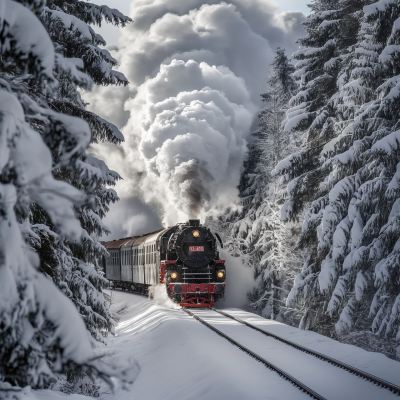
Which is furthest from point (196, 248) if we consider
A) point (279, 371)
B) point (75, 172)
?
point (75, 172)

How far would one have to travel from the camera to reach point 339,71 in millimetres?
19250

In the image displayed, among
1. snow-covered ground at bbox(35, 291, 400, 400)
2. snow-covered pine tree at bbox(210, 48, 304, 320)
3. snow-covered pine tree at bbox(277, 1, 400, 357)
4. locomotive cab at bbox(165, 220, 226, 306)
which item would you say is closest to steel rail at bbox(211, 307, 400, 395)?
snow-covered ground at bbox(35, 291, 400, 400)

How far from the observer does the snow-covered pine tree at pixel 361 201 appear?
13984mm

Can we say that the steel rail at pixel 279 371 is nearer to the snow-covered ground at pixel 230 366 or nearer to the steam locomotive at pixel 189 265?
the snow-covered ground at pixel 230 366

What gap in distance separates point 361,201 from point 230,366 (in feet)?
26.0

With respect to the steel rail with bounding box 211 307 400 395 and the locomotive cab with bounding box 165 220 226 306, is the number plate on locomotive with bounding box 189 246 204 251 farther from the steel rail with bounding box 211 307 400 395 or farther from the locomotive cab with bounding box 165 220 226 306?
the steel rail with bounding box 211 307 400 395

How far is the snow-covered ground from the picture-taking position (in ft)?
27.1

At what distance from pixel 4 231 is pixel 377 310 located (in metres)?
14.3

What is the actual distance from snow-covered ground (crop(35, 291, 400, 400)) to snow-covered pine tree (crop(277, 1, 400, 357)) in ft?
7.33

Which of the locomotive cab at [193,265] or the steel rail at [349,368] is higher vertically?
the locomotive cab at [193,265]

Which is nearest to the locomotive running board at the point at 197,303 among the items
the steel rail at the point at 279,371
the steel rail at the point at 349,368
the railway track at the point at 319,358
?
the railway track at the point at 319,358

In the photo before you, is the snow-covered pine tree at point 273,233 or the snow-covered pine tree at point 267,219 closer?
the snow-covered pine tree at point 273,233

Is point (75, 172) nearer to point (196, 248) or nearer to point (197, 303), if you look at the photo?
point (196, 248)

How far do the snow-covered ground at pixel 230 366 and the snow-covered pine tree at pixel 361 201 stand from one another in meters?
2.23
